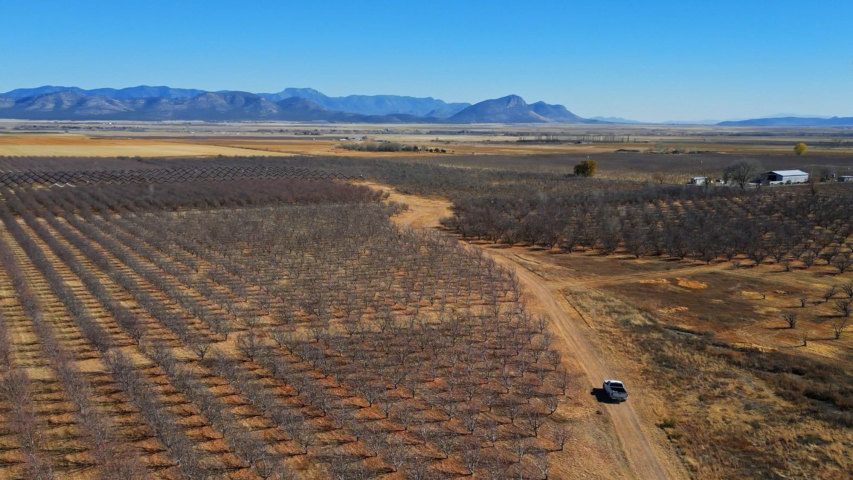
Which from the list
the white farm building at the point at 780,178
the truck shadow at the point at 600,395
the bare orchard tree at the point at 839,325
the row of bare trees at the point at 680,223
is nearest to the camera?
the truck shadow at the point at 600,395

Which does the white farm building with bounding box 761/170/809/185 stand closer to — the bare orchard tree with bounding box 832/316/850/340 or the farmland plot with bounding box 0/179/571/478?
the bare orchard tree with bounding box 832/316/850/340

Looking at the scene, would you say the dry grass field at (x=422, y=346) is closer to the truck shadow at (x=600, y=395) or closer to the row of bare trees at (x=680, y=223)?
the row of bare trees at (x=680, y=223)

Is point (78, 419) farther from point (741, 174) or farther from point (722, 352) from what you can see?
point (741, 174)

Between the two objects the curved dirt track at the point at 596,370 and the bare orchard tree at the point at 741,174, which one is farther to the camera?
the bare orchard tree at the point at 741,174

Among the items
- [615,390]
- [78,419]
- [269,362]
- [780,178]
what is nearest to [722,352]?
[615,390]

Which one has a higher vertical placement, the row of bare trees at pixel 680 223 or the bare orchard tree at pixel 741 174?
the bare orchard tree at pixel 741 174

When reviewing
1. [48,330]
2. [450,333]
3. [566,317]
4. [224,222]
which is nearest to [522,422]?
[450,333]

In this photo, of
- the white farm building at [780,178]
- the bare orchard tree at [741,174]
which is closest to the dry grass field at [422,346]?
the bare orchard tree at [741,174]
